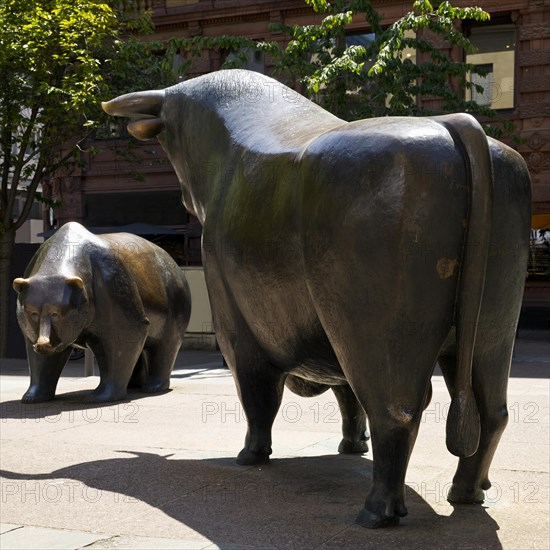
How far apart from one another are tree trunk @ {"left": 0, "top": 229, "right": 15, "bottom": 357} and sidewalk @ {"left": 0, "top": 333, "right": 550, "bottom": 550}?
26.7 feet

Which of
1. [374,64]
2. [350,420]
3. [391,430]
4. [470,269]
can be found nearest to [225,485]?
[350,420]

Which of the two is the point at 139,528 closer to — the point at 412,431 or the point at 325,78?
the point at 412,431

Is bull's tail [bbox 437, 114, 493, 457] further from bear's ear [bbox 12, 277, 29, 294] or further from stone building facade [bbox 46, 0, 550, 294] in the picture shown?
stone building facade [bbox 46, 0, 550, 294]

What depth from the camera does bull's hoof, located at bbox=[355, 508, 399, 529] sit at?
3.96m

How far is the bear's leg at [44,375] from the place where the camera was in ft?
29.8

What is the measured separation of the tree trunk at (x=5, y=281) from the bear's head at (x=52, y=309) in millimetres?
7935

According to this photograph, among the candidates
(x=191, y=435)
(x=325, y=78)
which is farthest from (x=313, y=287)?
(x=325, y=78)

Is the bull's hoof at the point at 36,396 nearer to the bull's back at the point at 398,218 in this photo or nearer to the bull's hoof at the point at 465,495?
the bull's hoof at the point at 465,495

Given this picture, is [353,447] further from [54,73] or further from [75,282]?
[54,73]

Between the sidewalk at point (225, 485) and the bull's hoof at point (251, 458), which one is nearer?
the sidewalk at point (225, 485)

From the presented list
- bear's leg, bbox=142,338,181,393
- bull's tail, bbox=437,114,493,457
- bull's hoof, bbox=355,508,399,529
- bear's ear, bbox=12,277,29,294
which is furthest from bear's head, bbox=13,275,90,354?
bull's tail, bbox=437,114,493,457

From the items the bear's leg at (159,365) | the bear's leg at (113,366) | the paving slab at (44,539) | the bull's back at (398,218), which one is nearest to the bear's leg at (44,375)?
the bear's leg at (113,366)

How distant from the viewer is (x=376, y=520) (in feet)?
13.0

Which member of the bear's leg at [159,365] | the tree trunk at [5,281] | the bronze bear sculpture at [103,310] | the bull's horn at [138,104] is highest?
the bull's horn at [138,104]
